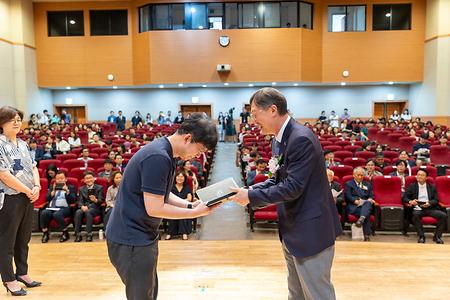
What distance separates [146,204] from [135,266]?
350 millimetres

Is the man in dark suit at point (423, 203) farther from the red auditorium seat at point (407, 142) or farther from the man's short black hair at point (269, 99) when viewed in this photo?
the red auditorium seat at point (407, 142)

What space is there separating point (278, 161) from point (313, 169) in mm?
234

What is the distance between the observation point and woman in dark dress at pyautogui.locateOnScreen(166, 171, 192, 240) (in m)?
6.17

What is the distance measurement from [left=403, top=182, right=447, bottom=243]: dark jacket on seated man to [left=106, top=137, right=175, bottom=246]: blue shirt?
5.24 meters

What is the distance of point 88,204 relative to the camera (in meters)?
6.54

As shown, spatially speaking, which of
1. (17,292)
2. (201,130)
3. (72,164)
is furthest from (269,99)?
(72,164)

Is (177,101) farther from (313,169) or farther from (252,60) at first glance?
(313,169)

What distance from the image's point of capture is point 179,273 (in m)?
4.03

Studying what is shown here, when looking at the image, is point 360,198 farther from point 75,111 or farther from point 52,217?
point 75,111

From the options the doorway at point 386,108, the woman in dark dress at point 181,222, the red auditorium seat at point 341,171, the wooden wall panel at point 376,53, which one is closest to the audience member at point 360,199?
the red auditorium seat at point 341,171

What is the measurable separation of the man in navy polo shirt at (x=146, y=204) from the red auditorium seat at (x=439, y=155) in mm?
9581

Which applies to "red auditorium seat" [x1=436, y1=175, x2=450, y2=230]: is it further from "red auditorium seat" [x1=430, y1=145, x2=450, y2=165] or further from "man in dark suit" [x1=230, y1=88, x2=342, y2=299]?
"man in dark suit" [x1=230, y1=88, x2=342, y2=299]

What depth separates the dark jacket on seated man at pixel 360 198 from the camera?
20.7 ft

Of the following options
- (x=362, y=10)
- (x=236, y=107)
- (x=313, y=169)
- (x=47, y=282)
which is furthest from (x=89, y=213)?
(x=362, y=10)
